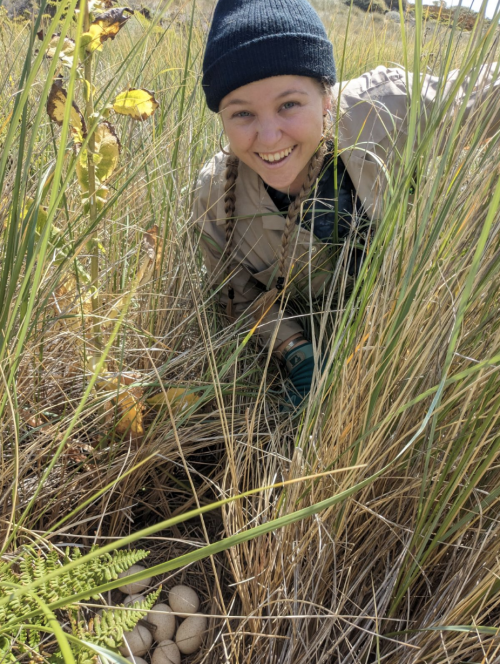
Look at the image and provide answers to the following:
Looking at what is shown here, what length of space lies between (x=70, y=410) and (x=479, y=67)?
A: 1.03 metres

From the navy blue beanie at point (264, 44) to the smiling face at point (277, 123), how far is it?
30 millimetres

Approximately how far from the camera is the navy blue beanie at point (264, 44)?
1418mm

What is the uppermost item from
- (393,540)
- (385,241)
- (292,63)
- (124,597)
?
(292,63)

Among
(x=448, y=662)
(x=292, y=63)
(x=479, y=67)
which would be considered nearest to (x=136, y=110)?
(x=292, y=63)

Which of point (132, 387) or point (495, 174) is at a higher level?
point (495, 174)

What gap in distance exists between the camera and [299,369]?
5.41ft

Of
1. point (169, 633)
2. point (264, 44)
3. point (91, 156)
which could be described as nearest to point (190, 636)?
point (169, 633)

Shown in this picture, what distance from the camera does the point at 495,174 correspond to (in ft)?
3.07

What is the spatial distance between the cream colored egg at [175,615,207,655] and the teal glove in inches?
25.8

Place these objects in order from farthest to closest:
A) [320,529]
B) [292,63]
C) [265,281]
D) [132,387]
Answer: [265,281] < [292,63] < [132,387] < [320,529]

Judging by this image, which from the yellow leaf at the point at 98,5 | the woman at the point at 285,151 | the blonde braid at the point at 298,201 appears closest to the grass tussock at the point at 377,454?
the yellow leaf at the point at 98,5

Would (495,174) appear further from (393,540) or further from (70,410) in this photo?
(70,410)

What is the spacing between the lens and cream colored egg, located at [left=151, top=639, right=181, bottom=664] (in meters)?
1.03

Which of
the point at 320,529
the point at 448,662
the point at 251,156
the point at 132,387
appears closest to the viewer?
the point at 448,662
